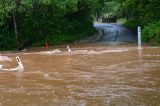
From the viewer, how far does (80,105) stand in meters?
12.5

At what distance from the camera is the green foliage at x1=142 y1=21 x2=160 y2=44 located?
3603 cm

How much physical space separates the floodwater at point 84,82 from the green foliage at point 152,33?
10.8 m

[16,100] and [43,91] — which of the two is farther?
[43,91]

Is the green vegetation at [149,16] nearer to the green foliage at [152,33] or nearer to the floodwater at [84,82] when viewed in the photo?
the green foliage at [152,33]

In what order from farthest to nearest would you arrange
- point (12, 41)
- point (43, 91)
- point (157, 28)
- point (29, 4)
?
point (12, 41) → point (157, 28) → point (29, 4) → point (43, 91)

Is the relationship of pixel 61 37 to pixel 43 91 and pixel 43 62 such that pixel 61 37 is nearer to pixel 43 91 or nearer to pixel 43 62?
pixel 43 62

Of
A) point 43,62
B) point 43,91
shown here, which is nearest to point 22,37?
point 43,62

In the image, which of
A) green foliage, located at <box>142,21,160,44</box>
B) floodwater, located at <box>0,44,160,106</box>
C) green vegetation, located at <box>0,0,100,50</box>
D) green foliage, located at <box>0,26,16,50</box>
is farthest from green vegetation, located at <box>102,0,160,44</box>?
green foliage, located at <box>0,26,16,50</box>

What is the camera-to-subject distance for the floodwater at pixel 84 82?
1327 centimetres

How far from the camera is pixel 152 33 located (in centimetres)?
3656

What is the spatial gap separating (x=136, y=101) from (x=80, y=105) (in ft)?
5.95

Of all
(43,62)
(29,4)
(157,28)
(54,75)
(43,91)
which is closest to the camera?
(43,91)

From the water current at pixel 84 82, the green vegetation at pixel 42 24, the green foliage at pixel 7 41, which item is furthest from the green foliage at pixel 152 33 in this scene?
the green foliage at pixel 7 41

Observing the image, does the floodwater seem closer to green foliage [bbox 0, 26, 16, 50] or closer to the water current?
the water current
